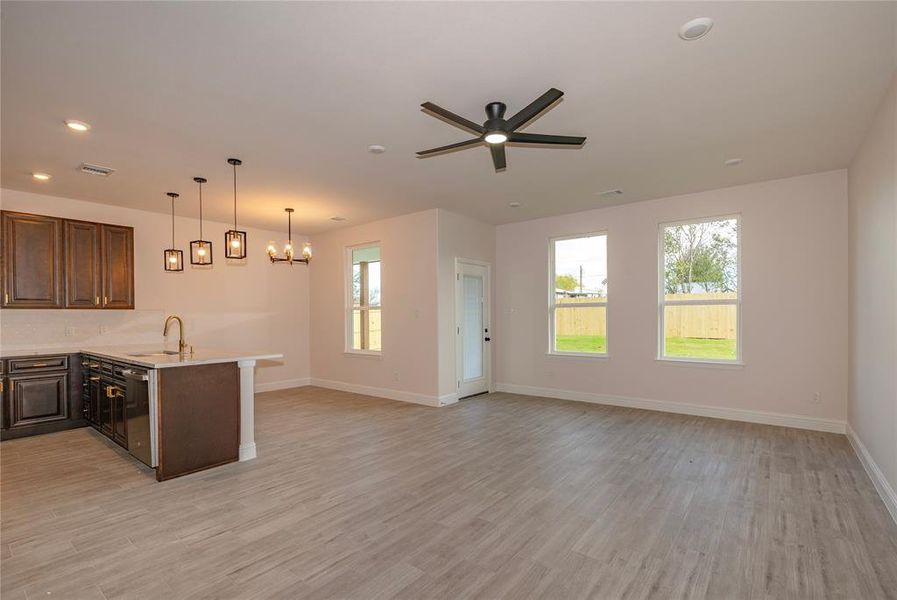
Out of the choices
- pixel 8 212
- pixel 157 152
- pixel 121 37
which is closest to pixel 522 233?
pixel 157 152

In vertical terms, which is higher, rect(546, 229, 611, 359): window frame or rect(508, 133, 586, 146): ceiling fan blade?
rect(508, 133, 586, 146): ceiling fan blade

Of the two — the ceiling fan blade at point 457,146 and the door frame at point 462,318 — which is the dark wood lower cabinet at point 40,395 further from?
the ceiling fan blade at point 457,146

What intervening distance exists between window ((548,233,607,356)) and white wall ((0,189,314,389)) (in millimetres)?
4678

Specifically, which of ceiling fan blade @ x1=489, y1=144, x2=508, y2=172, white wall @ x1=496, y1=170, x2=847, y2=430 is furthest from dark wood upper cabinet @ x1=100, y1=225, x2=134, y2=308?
white wall @ x1=496, y1=170, x2=847, y2=430

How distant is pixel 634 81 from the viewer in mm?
2836

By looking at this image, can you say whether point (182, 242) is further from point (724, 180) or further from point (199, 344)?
point (724, 180)

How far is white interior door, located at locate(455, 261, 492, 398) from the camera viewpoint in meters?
6.63

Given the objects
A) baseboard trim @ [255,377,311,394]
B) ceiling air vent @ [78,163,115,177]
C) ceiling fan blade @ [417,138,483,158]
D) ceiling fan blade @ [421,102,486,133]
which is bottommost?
baseboard trim @ [255,377,311,394]

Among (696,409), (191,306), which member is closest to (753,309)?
(696,409)

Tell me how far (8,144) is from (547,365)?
670 cm

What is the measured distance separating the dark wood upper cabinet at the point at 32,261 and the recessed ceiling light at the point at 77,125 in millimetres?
2404

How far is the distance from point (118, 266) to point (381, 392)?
4.00m

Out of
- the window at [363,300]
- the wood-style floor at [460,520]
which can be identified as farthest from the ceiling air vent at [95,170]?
the window at [363,300]

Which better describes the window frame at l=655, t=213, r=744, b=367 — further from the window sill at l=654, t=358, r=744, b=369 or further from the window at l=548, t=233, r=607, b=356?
the window at l=548, t=233, r=607, b=356
